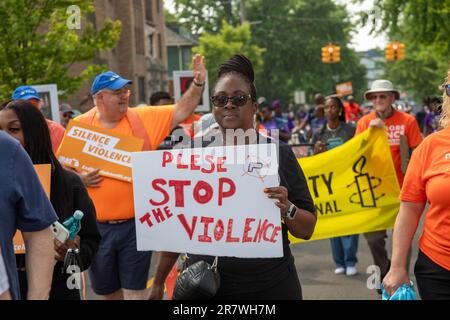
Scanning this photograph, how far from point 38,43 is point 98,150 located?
8.45 metres

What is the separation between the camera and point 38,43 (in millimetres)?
13328

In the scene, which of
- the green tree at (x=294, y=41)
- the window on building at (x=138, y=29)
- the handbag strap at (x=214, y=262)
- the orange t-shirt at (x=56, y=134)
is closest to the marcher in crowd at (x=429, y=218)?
the handbag strap at (x=214, y=262)

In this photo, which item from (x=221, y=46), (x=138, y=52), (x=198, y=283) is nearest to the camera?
(x=198, y=283)

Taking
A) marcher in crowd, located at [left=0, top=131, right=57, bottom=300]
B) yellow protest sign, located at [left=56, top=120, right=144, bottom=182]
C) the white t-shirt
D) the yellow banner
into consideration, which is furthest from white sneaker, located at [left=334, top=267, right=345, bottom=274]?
the white t-shirt

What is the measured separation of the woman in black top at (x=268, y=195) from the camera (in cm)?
358

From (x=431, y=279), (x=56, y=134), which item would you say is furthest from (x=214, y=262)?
(x=56, y=134)

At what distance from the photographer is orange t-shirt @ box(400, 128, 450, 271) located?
3580 millimetres

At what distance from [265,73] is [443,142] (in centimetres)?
6167

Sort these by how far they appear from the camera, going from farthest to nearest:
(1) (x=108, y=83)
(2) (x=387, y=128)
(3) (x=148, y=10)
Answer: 1. (3) (x=148, y=10)
2. (2) (x=387, y=128)
3. (1) (x=108, y=83)

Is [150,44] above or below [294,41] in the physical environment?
above

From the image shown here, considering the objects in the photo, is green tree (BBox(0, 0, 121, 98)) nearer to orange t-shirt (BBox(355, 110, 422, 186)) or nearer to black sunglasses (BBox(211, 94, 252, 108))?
orange t-shirt (BBox(355, 110, 422, 186))

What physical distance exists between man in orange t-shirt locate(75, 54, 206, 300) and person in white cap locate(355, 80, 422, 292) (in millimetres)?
2460

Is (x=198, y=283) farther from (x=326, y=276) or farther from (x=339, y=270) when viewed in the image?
(x=339, y=270)
